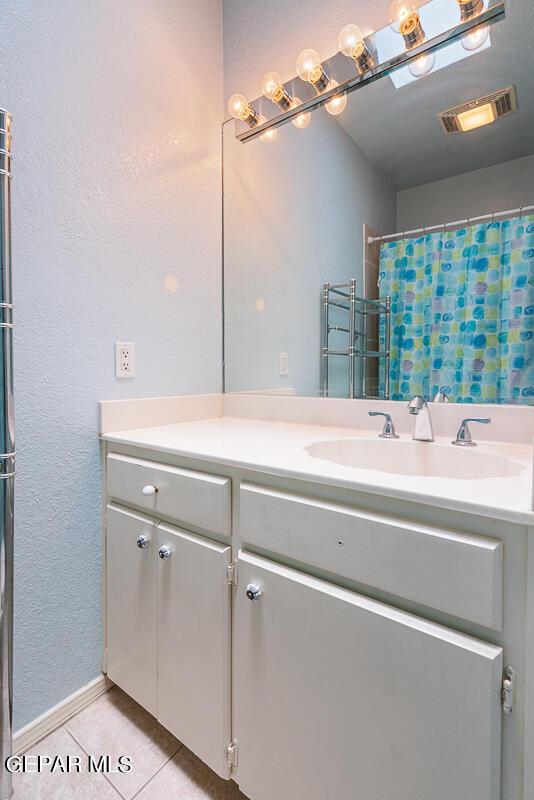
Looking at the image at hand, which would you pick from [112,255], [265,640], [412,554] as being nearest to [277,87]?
[112,255]

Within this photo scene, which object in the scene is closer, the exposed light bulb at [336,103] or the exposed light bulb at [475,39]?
the exposed light bulb at [475,39]

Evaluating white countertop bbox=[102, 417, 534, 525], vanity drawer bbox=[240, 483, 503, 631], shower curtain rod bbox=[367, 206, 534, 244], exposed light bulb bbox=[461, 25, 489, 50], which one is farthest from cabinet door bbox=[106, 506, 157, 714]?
exposed light bulb bbox=[461, 25, 489, 50]

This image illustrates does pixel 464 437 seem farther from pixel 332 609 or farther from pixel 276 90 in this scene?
pixel 276 90

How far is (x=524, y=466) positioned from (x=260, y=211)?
4.19 feet

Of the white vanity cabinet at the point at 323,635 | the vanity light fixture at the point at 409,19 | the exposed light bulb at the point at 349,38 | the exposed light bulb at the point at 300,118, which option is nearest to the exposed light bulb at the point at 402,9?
the vanity light fixture at the point at 409,19

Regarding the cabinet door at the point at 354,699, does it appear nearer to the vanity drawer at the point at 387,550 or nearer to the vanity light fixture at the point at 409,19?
the vanity drawer at the point at 387,550

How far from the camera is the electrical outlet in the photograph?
1.19 m

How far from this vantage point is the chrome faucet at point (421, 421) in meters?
1.00

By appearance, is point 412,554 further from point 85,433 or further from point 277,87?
point 277,87

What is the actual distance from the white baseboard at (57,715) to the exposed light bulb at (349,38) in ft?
6.67

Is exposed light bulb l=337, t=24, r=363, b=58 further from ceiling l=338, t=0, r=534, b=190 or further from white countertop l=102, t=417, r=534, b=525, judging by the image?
white countertop l=102, t=417, r=534, b=525


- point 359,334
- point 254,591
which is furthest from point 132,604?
point 359,334

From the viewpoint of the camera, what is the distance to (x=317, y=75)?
1246mm

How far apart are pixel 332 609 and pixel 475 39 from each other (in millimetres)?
1416
